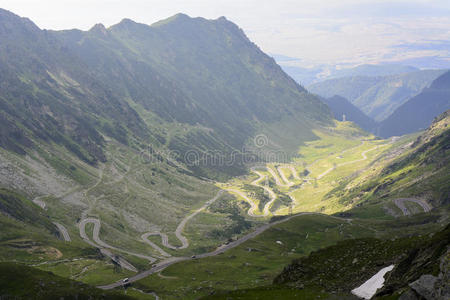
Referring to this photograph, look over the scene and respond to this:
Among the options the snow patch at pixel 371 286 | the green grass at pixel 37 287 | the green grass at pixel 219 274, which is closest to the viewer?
the snow patch at pixel 371 286

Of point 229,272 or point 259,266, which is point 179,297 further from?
point 259,266

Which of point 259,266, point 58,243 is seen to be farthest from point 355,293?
point 58,243

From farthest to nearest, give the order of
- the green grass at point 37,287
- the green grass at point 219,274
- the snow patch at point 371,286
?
the green grass at point 219,274 → the green grass at point 37,287 → the snow patch at point 371,286

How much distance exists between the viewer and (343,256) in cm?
9362

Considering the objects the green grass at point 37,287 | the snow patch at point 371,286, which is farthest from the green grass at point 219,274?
the snow patch at point 371,286

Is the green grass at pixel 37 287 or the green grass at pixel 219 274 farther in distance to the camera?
the green grass at pixel 219 274

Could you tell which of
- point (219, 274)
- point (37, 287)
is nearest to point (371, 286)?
point (37, 287)

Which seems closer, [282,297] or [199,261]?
[282,297]

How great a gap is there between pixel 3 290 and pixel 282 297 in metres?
76.5

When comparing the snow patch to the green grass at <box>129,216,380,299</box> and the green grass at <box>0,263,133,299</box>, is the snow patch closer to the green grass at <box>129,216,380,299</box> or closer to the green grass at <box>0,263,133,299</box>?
the green grass at <box>129,216,380,299</box>

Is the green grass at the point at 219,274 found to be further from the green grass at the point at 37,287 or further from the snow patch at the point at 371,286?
the snow patch at the point at 371,286

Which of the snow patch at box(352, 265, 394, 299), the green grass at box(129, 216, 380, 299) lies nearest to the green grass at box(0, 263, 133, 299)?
the green grass at box(129, 216, 380, 299)

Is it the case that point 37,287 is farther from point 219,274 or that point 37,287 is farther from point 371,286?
point 371,286

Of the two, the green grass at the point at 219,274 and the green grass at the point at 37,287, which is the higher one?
the green grass at the point at 37,287
